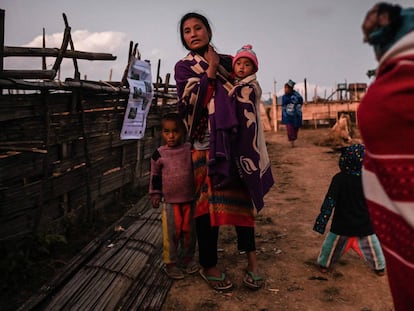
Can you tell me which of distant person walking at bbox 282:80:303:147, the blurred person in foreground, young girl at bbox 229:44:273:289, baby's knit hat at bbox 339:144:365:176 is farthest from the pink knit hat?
distant person walking at bbox 282:80:303:147

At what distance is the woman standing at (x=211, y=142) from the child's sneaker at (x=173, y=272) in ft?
0.92

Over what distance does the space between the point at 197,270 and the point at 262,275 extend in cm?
61

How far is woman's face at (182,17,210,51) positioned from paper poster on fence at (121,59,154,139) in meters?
2.57

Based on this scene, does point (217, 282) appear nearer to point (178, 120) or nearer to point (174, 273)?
point (174, 273)

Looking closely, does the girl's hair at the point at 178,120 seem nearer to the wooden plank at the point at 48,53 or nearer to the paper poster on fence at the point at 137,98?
the wooden plank at the point at 48,53

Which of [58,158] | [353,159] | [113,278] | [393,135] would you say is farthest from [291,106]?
[393,135]

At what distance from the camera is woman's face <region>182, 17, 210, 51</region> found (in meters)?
2.94

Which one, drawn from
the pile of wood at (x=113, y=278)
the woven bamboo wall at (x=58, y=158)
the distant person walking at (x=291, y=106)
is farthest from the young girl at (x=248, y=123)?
the distant person walking at (x=291, y=106)

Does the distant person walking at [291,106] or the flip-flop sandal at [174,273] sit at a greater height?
the distant person walking at [291,106]

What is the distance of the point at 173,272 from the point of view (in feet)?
11.0

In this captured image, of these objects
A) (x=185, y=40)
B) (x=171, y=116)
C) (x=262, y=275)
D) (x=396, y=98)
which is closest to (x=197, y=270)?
(x=262, y=275)

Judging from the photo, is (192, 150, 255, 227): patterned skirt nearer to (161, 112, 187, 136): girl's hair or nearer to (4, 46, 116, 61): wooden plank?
(161, 112, 187, 136): girl's hair

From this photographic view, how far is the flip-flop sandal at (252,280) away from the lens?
10.1ft

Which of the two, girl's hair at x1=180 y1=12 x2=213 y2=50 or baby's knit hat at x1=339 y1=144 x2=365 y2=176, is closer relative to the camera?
girl's hair at x1=180 y1=12 x2=213 y2=50
